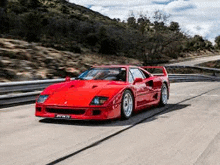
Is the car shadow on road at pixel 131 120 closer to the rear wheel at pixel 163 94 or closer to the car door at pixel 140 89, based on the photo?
the car door at pixel 140 89

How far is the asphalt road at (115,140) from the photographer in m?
4.38

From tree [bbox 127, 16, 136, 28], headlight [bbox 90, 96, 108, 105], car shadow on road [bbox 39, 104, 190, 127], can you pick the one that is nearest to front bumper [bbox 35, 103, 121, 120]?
headlight [bbox 90, 96, 108, 105]

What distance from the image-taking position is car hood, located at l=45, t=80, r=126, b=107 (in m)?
6.70

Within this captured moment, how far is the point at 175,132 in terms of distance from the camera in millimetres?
6148

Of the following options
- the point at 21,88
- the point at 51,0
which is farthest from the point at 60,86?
the point at 51,0

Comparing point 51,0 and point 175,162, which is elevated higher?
point 51,0

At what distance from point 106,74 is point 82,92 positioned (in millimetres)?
1254

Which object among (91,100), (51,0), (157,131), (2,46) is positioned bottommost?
(157,131)

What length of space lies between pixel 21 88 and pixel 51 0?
3507 inches

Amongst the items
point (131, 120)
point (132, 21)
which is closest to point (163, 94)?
point (131, 120)

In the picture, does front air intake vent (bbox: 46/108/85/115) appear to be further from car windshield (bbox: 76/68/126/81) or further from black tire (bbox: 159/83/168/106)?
black tire (bbox: 159/83/168/106)

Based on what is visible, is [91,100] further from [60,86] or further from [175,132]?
[175,132]

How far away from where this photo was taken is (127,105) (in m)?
7.47

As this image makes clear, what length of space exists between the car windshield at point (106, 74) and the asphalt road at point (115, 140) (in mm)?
967
